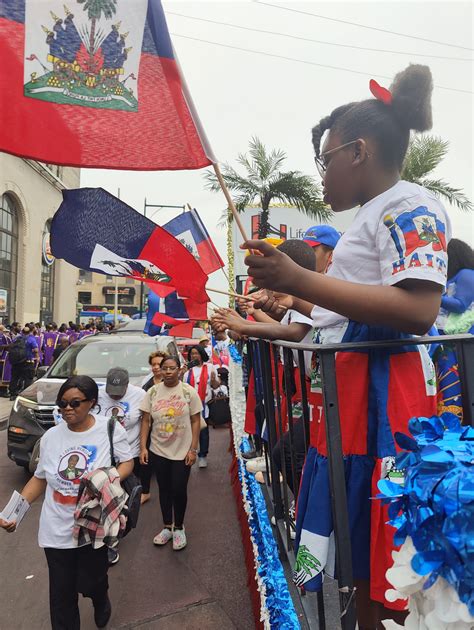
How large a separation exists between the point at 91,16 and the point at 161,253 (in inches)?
56.1

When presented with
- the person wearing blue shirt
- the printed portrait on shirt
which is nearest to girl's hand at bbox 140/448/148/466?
the printed portrait on shirt

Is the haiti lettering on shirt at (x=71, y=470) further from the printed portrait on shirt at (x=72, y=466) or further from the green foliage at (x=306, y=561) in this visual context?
the green foliage at (x=306, y=561)

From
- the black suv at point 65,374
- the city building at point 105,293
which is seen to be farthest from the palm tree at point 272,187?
the city building at point 105,293

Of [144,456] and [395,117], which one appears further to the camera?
[144,456]

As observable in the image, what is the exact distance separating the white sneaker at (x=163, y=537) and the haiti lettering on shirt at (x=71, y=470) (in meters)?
1.66

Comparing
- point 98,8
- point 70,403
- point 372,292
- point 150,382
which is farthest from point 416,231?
point 150,382

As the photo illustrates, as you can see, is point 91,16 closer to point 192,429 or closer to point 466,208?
point 192,429

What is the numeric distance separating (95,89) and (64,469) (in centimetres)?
224

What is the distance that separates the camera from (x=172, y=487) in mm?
4359

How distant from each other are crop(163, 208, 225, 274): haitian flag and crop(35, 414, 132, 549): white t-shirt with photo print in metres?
2.26

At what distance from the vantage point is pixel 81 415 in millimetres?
3035

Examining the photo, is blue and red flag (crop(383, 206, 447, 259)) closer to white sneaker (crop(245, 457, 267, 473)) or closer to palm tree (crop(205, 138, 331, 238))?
white sneaker (crop(245, 457, 267, 473))

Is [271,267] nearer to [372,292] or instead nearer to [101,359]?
[372,292]

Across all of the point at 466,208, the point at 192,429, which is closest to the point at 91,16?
the point at 192,429
